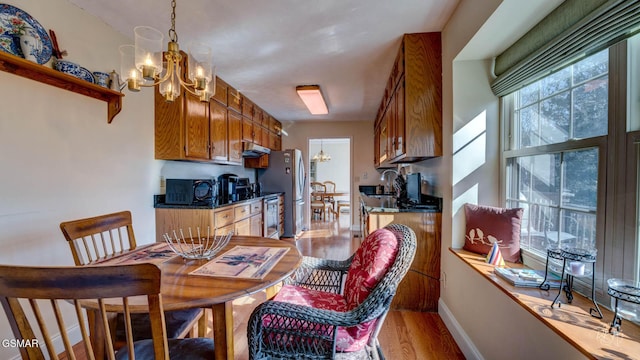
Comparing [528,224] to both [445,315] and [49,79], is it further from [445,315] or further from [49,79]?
[49,79]

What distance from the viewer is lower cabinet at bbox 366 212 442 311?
2.14 m

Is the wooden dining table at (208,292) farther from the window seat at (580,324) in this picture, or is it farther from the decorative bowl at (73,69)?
the decorative bowl at (73,69)

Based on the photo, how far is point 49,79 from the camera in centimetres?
162

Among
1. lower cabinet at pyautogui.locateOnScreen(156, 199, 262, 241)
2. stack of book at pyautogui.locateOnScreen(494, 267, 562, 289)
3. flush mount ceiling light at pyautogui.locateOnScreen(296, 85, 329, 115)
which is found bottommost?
stack of book at pyautogui.locateOnScreen(494, 267, 562, 289)

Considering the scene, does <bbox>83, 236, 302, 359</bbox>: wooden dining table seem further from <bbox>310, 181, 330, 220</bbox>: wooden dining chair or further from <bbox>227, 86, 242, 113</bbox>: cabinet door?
<bbox>310, 181, 330, 220</bbox>: wooden dining chair

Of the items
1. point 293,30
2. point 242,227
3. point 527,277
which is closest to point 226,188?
point 242,227

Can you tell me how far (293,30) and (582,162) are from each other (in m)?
1.99

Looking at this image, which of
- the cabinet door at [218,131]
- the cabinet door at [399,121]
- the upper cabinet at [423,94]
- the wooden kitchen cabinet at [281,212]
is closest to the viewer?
the upper cabinet at [423,94]

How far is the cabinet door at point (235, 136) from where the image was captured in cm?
338

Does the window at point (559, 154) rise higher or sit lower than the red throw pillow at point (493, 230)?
higher

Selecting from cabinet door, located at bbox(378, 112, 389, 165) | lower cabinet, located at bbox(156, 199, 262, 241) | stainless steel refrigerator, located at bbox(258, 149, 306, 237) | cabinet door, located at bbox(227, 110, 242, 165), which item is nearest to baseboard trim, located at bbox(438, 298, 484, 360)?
cabinet door, located at bbox(378, 112, 389, 165)

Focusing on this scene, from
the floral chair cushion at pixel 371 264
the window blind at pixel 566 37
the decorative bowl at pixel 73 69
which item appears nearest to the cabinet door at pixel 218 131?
the decorative bowl at pixel 73 69

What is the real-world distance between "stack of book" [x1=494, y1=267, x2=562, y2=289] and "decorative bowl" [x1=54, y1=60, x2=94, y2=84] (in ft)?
9.07

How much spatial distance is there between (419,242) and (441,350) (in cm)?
75
